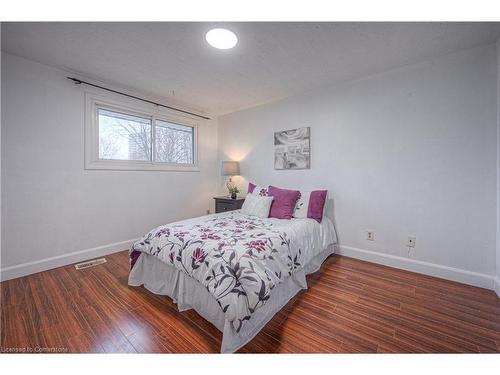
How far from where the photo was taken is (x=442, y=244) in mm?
2117

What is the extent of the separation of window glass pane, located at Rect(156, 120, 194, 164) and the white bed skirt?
193cm

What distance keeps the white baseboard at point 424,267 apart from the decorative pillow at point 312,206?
2.16 feet

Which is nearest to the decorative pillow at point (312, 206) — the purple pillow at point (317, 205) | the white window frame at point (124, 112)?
the purple pillow at point (317, 205)

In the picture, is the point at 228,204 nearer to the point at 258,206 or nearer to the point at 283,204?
the point at 258,206

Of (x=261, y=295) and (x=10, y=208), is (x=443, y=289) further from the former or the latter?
(x=10, y=208)

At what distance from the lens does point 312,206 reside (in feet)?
8.50

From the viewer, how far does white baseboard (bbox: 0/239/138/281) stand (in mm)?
2090

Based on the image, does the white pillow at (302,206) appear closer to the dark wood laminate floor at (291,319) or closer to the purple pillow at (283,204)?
the purple pillow at (283,204)

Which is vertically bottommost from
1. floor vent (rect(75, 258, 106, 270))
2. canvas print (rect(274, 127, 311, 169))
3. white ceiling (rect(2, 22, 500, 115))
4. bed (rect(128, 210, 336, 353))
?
floor vent (rect(75, 258, 106, 270))

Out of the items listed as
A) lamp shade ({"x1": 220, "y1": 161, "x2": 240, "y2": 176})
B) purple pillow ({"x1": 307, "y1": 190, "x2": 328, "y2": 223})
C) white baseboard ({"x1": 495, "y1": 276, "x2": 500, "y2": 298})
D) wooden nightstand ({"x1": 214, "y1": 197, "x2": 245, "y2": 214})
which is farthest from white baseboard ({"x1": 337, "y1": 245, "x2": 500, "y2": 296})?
lamp shade ({"x1": 220, "y1": 161, "x2": 240, "y2": 176})

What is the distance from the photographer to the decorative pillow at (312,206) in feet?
8.39

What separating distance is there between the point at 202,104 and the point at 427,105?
122 inches

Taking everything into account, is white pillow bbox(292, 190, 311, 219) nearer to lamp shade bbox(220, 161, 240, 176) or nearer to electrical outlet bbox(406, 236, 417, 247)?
electrical outlet bbox(406, 236, 417, 247)
